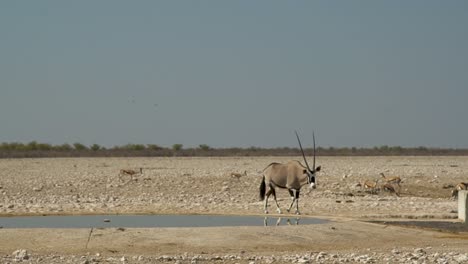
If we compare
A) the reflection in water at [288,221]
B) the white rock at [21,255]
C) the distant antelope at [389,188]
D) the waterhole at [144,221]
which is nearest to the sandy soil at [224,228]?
the white rock at [21,255]

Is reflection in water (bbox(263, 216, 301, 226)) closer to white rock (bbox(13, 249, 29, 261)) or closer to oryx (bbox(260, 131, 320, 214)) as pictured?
oryx (bbox(260, 131, 320, 214))

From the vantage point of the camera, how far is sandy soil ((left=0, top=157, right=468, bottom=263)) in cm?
1569

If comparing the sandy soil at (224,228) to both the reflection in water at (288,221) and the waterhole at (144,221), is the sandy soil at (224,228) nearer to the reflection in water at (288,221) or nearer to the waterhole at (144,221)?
the reflection in water at (288,221)

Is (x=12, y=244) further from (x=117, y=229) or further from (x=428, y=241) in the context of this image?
(x=428, y=241)

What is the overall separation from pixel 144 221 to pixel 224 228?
3.31m

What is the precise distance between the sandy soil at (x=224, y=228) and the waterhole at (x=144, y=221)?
98cm

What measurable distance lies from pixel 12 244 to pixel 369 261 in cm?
555

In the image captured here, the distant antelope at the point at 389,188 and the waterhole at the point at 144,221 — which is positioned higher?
the distant antelope at the point at 389,188

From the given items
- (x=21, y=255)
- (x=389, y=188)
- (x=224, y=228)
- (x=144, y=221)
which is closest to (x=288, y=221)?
(x=144, y=221)

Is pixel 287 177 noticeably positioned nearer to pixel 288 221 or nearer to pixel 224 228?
pixel 288 221

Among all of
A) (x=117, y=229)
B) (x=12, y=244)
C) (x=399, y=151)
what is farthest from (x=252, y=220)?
(x=399, y=151)

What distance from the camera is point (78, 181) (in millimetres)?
33031

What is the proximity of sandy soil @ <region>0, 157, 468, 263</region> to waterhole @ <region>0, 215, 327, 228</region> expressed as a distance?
0.98 meters

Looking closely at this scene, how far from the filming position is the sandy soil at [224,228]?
15.7 metres
